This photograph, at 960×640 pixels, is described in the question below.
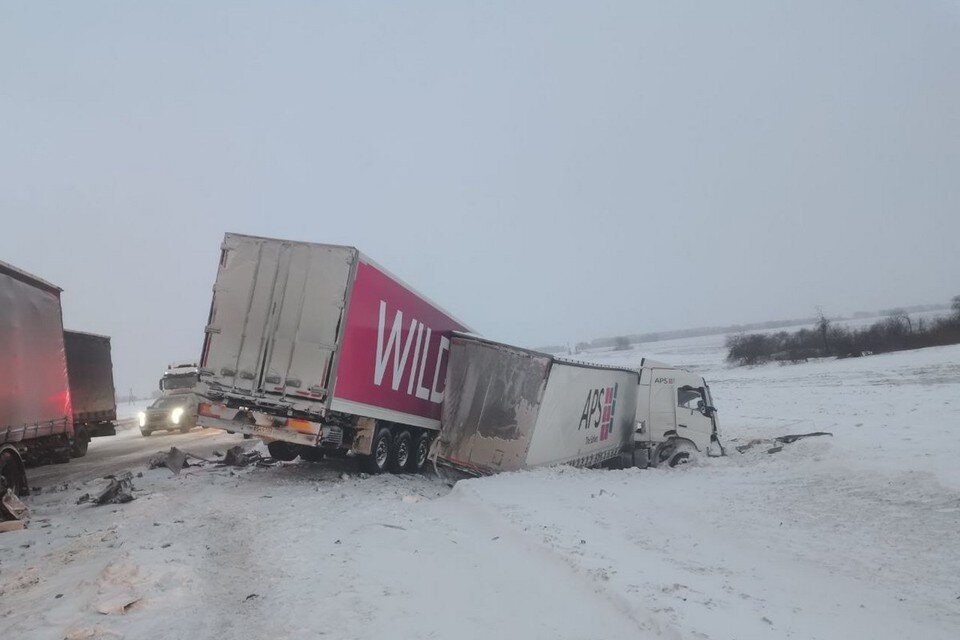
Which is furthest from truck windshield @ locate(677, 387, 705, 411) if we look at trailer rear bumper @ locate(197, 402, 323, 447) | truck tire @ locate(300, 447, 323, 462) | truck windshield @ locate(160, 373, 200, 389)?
truck windshield @ locate(160, 373, 200, 389)

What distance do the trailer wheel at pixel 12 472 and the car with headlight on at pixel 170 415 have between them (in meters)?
12.2

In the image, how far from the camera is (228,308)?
Result: 390 inches

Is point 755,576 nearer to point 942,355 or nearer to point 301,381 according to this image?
point 301,381

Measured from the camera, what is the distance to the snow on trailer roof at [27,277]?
351 inches

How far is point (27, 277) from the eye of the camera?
9633 mm

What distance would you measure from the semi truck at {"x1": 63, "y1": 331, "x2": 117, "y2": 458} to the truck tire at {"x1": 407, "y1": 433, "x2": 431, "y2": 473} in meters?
9.10

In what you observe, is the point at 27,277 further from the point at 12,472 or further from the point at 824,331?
the point at 824,331

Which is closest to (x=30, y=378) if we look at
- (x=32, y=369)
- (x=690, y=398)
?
(x=32, y=369)

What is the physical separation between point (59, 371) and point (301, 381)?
466 cm

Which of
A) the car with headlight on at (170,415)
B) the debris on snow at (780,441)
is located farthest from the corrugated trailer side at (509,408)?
the car with headlight on at (170,415)

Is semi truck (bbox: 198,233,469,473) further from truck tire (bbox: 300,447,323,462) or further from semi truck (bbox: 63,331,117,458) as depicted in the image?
semi truck (bbox: 63,331,117,458)

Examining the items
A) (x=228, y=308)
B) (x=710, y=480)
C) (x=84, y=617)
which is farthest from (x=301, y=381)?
(x=710, y=480)

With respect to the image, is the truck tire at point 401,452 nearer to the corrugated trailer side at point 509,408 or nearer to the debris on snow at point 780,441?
the corrugated trailer side at point 509,408

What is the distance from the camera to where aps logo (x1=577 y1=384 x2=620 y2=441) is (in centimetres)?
1363
